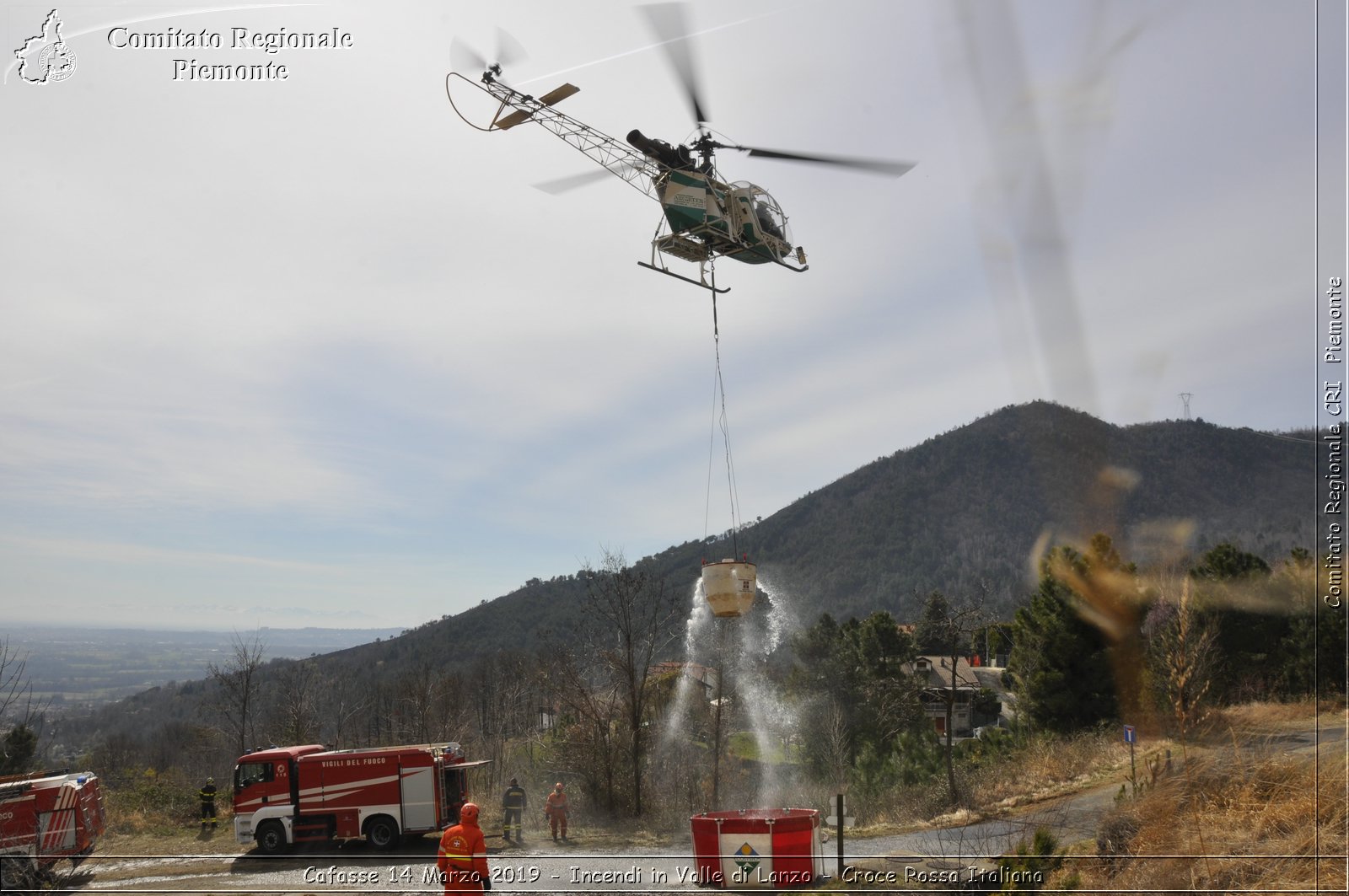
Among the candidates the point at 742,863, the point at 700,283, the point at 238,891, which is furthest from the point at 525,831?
the point at 700,283

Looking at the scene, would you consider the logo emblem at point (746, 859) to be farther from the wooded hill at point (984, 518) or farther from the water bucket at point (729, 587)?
the wooded hill at point (984, 518)

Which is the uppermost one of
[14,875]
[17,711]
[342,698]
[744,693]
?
[17,711]

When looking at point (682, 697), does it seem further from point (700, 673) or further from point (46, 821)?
point (46, 821)

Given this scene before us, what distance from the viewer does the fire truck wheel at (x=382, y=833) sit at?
65.6 ft

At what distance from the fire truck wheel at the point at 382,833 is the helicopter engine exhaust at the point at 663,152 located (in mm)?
16739

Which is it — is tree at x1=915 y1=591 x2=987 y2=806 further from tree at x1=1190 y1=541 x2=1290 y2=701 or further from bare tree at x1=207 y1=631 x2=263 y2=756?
bare tree at x1=207 y1=631 x2=263 y2=756

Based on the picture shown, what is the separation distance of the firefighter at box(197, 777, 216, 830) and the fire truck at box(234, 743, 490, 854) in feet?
20.5

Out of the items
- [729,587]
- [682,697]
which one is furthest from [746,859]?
[682,697]

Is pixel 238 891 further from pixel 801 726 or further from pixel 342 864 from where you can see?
pixel 801 726

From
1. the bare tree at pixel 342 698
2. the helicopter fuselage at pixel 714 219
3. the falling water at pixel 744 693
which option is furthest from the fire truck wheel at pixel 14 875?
the bare tree at pixel 342 698

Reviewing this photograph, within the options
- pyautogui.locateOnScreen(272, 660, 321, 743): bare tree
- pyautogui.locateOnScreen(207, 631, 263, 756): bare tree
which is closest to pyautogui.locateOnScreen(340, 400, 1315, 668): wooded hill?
pyautogui.locateOnScreen(272, 660, 321, 743): bare tree

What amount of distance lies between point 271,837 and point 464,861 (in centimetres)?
1479

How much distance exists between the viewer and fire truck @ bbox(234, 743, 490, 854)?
65.4ft

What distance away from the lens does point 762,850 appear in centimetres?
1275
